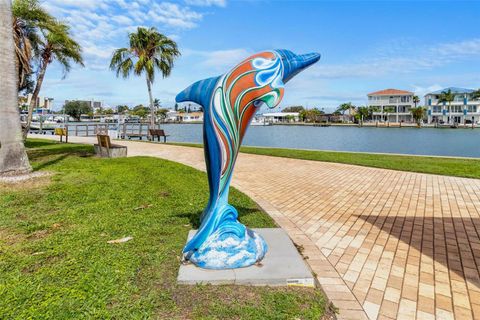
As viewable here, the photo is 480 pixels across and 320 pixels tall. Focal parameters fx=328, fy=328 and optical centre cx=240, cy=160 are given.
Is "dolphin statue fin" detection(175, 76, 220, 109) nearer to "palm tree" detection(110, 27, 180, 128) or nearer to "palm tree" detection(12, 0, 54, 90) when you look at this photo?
"palm tree" detection(12, 0, 54, 90)

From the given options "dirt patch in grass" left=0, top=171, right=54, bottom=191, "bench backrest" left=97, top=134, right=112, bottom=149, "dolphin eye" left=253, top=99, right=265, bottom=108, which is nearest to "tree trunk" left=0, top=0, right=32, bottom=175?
"dirt patch in grass" left=0, top=171, right=54, bottom=191

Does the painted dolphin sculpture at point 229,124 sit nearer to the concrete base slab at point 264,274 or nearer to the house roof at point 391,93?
the concrete base slab at point 264,274

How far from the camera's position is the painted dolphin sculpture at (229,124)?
333cm

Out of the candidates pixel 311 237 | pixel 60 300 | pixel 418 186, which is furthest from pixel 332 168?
pixel 60 300

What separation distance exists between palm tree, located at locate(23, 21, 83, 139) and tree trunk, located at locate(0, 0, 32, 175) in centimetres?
966

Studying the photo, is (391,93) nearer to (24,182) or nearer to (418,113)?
(418,113)

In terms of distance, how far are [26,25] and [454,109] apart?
→ 322 ft

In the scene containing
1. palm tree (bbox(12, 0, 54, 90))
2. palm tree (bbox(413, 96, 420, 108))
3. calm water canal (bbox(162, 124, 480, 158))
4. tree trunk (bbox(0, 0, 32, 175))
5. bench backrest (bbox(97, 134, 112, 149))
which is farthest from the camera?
palm tree (bbox(413, 96, 420, 108))

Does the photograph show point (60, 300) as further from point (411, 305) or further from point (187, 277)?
point (411, 305)

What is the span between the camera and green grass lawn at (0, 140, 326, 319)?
2.82 metres

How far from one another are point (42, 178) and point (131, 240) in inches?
203

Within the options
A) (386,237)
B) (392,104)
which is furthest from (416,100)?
(386,237)

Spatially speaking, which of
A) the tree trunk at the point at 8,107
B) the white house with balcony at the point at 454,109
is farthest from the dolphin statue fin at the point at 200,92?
the white house with balcony at the point at 454,109

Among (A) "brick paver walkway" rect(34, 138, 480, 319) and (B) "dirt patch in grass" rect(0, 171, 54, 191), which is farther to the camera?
(B) "dirt patch in grass" rect(0, 171, 54, 191)
